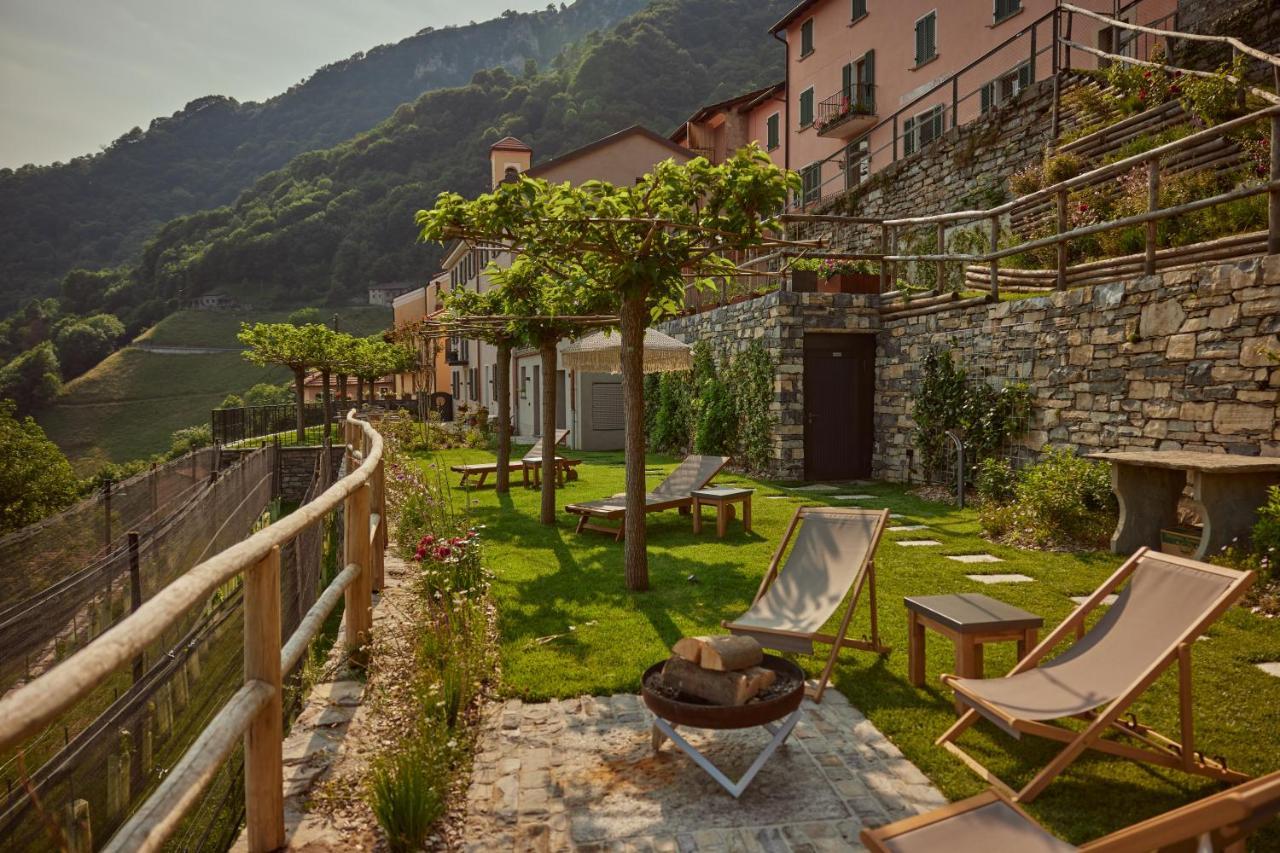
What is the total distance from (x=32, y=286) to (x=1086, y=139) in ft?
283

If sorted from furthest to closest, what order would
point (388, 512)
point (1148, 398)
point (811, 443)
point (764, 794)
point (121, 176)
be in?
point (121, 176) → point (811, 443) → point (388, 512) → point (1148, 398) → point (764, 794)

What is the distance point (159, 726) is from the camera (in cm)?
321

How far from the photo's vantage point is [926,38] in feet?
67.8

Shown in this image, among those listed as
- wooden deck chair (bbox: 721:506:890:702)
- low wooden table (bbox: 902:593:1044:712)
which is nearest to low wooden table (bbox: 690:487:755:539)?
wooden deck chair (bbox: 721:506:890:702)

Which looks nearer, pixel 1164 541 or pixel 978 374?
pixel 1164 541

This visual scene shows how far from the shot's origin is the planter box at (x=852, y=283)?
40.9 ft

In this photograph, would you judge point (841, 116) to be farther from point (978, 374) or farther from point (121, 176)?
point (121, 176)

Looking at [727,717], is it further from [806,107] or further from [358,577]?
[806,107]

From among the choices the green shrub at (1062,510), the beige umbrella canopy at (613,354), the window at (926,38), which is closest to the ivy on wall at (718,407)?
the beige umbrella canopy at (613,354)

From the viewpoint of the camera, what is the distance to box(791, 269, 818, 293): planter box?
12.2 m

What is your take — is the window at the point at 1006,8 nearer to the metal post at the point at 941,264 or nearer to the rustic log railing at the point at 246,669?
the metal post at the point at 941,264

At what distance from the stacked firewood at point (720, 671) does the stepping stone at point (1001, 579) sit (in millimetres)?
3496

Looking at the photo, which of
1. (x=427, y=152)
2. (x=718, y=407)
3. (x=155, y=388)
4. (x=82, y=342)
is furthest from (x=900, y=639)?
(x=82, y=342)

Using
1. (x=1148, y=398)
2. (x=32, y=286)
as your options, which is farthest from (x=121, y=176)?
(x=1148, y=398)
